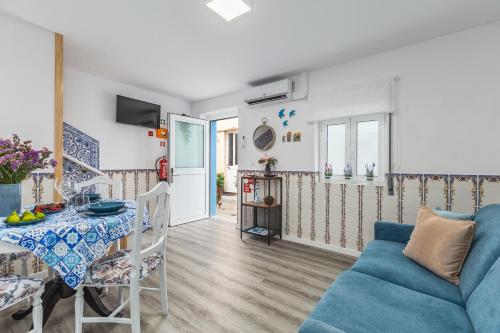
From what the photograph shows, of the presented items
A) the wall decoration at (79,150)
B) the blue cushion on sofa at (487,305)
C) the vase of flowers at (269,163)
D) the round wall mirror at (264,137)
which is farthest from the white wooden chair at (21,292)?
the round wall mirror at (264,137)

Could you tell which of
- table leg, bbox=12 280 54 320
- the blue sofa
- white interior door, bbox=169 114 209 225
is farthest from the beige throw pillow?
white interior door, bbox=169 114 209 225

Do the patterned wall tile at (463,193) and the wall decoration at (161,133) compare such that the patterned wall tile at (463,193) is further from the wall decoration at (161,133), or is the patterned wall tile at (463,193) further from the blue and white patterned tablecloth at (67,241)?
the wall decoration at (161,133)

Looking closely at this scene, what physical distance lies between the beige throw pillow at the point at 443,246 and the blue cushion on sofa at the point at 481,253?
0.14 ft

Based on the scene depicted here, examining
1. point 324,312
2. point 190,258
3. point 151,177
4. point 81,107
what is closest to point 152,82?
point 81,107

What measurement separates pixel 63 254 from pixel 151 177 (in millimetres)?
3258

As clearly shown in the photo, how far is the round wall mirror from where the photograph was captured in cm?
377

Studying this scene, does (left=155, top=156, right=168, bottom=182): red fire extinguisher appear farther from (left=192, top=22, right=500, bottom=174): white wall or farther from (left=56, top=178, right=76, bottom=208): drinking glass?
(left=192, top=22, right=500, bottom=174): white wall

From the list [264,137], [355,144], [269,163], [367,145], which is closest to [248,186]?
[269,163]

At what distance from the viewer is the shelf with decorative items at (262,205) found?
11.6 feet

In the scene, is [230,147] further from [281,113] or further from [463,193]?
[463,193]

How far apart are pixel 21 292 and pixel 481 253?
2.43 meters

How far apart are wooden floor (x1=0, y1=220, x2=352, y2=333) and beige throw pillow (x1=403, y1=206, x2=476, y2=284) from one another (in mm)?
898

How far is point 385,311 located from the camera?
1155 mm

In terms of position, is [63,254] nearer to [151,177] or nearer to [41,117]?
[41,117]
